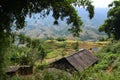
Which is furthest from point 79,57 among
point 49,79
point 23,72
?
point 49,79

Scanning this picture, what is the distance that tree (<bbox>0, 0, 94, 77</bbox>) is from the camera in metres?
13.6

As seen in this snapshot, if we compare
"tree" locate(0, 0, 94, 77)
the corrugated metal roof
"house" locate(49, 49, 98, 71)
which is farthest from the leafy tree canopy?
the corrugated metal roof

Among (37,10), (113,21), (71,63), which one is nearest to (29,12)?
(37,10)

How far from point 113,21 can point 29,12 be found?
38422mm

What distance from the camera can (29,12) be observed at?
47.7 ft

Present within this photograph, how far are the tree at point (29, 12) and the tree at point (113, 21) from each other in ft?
120

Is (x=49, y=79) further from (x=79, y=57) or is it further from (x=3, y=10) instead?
(x=79, y=57)

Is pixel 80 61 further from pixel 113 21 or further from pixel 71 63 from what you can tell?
pixel 113 21

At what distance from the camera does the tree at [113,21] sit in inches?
2015

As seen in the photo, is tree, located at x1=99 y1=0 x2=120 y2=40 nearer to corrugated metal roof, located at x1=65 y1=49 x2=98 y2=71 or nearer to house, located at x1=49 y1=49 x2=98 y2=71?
corrugated metal roof, located at x1=65 y1=49 x2=98 y2=71

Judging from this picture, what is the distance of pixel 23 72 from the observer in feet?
113

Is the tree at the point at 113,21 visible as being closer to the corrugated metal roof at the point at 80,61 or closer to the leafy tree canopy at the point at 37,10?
the corrugated metal roof at the point at 80,61

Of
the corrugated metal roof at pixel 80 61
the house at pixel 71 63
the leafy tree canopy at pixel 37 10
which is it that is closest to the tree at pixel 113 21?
the corrugated metal roof at pixel 80 61

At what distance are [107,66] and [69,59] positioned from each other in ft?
15.4
